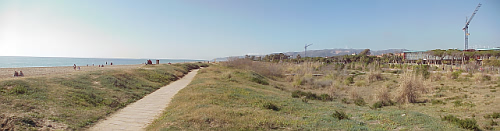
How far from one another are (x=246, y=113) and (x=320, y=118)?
2407 millimetres

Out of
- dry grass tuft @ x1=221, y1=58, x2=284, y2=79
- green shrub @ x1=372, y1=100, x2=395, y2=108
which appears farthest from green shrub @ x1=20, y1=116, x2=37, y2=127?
dry grass tuft @ x1=221, y1=58, x2=284, y2=79

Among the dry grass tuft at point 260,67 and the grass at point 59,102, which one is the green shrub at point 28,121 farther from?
the dry grass tuft at point 260,67

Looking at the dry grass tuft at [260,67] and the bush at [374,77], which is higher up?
the dry grass tuft at [260,67]

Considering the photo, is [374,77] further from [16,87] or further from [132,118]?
[16,87]

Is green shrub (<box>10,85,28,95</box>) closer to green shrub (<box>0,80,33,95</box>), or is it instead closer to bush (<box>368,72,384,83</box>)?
green shrub (<box>0,80,33,95</box>)

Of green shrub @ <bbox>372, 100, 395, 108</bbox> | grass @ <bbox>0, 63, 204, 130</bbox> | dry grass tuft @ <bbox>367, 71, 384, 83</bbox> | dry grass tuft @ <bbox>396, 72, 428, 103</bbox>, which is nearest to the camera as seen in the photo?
grass @ <bbox>0, 63, 204, 130</bbox>

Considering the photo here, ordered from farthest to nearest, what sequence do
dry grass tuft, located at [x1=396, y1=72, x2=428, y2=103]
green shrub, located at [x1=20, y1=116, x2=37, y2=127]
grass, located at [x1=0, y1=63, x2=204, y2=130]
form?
1. dry grass tuft, located at [x1=396, y1=72, x2=428, y2=103]
2. grass, located at [x1=0, y1=63, x2=204, y2=130]
3. green shrub, located at [x1=20, y1=116, x2=37, y2=127]

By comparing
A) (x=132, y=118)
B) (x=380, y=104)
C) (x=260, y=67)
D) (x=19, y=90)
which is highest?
(x=19, y=90)

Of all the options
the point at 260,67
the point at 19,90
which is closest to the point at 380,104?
the point at 19,90

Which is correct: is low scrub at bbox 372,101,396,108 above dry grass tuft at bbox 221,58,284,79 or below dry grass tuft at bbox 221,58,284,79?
below

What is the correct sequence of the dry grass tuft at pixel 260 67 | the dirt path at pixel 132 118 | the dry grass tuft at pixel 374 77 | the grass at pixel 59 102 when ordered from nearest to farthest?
the grass at pixel 59 102 → the dirt path at pixel 132 118 → the dry grass tuft at pixel 374 77 → the dry grass tuft at pixel 260 67

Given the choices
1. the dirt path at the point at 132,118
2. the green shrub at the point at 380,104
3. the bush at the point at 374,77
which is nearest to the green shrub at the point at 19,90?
the dirt path at the point at 132,118

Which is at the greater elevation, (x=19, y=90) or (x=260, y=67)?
(x=19, y=90)

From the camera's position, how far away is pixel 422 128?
7.39 metres
